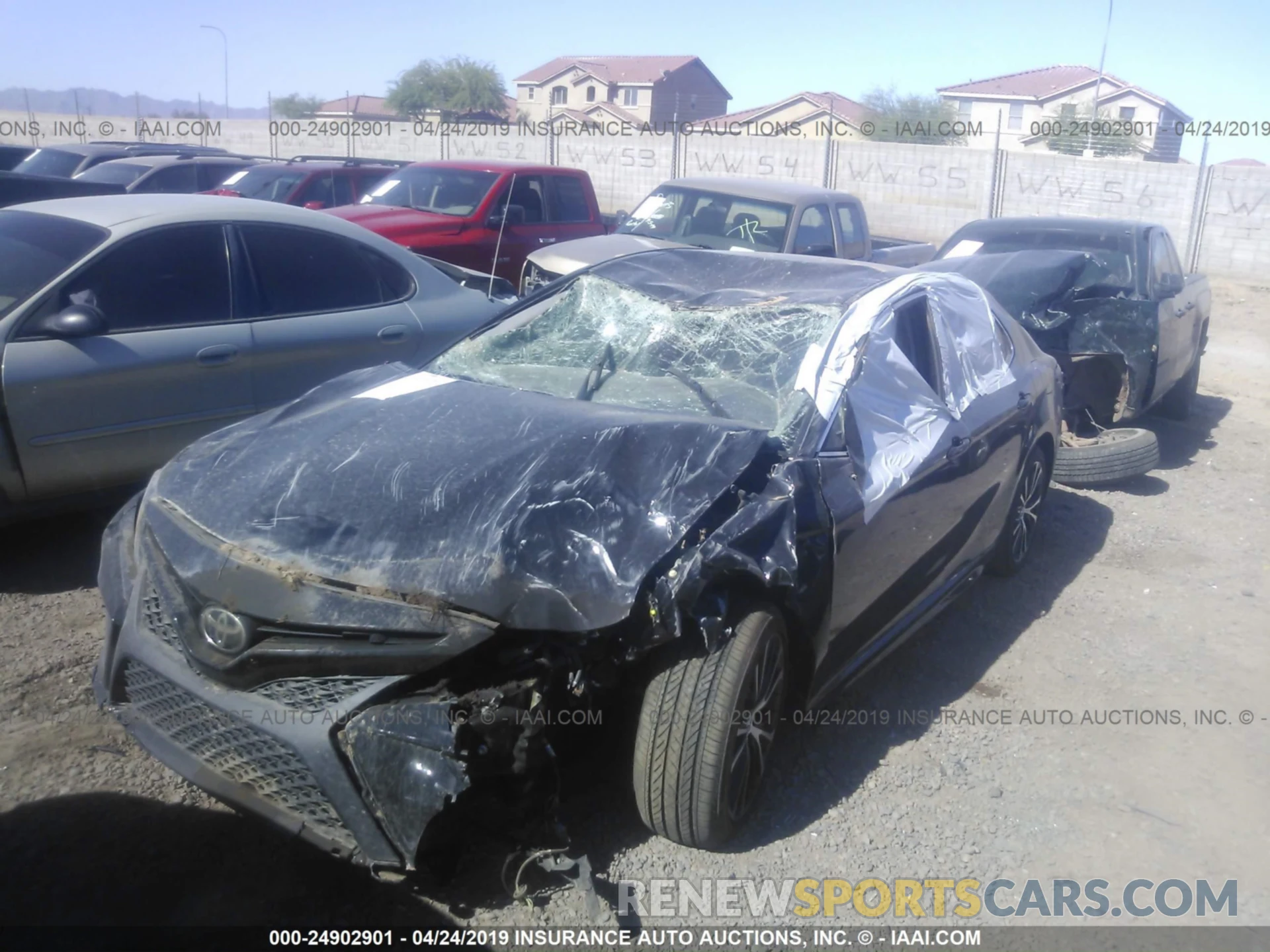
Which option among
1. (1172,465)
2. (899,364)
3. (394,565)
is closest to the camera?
(394,565)

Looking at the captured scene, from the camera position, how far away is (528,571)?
8.72 feet

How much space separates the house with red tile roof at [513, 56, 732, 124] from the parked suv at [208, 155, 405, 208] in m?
46.8

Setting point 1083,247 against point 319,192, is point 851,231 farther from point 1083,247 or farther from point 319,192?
point 319,192

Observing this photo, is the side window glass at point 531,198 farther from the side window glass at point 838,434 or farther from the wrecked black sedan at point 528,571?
the side window glass at point 838,434

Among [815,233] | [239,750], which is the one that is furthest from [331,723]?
[815,233]

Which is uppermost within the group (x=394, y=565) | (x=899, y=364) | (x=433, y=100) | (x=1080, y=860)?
(x=433, y=100)

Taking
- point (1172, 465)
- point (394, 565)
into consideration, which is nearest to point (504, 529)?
point (394, 565)

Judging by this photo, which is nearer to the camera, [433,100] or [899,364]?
[899,364]

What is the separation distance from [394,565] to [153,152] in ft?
57.0

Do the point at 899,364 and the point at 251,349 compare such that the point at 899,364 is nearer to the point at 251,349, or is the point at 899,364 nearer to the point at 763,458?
the point at 763,458

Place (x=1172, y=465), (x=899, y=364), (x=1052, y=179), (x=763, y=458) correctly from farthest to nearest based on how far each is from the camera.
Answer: (x=1052, y=179) < (x=1172, y=465) < (x=899, y=364) < (x=763, y=458)

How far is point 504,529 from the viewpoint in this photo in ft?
9.01

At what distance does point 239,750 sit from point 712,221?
813 centimetres

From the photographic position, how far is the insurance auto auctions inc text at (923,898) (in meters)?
2.95
